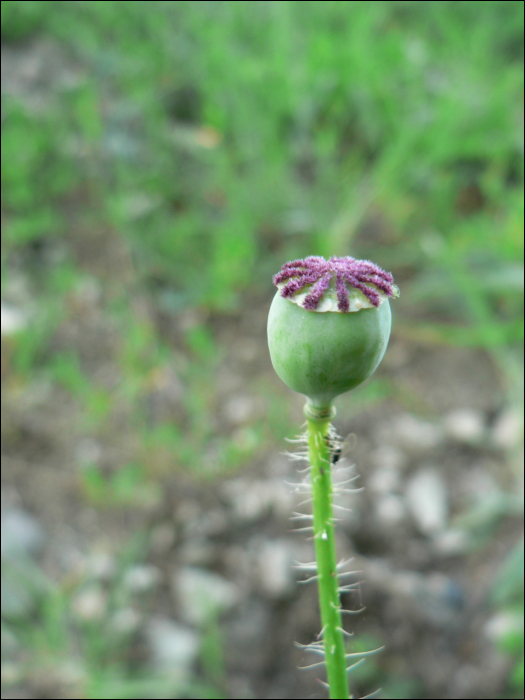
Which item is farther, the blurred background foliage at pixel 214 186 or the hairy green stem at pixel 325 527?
the blurred background foliage at pixel 214 186

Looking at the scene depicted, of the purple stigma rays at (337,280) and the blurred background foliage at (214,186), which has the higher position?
the blurred background foliage at (214,186)

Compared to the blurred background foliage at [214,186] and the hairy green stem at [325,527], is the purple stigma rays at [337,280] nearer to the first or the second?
the hairy green stem at [325,527]

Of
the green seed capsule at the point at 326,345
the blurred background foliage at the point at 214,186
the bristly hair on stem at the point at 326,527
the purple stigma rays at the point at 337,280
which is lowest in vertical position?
the bristly hair on stem at the point at 326,527

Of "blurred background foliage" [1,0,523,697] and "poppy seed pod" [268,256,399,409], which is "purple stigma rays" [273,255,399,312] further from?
"blurred background foliage" [1,0,523,697]

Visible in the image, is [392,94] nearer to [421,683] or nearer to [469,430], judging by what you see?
[469,430]

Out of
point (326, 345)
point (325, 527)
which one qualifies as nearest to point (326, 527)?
point (325, 527)

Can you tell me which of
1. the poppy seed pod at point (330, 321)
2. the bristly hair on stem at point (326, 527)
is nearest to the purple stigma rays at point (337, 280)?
the poppy seed pod at point (330, 321)

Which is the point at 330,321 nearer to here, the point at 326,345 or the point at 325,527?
the point at 326,345
